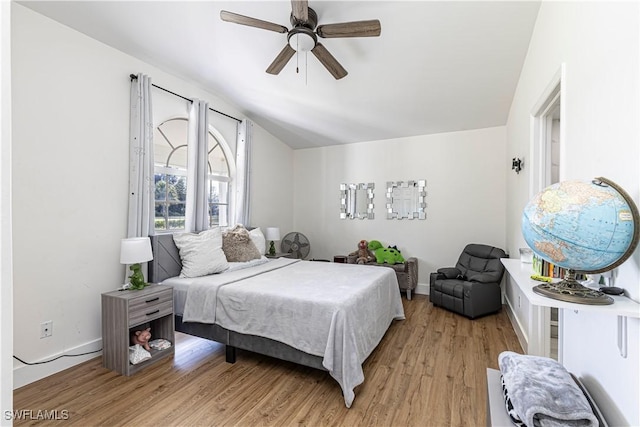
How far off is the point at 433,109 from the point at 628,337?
337 cm

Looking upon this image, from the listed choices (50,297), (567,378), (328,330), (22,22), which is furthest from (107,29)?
(567,378)

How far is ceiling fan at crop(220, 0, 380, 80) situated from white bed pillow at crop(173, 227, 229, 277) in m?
2.02

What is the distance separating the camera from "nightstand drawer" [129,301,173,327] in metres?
2.35


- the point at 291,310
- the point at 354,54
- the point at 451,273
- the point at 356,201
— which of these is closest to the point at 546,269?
the point at 291,310

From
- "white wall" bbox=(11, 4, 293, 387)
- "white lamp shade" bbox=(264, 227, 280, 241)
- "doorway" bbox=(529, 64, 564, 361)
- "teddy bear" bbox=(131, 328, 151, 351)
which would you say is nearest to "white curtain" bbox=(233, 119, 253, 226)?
"white lamp shade" bbox=(264, 227, 280, 241)

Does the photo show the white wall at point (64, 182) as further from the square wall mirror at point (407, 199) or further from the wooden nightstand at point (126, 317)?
the square wall mirror at point (407, 199)

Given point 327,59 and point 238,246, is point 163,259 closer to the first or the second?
Result: point 238,246

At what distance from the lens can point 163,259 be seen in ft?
9.84

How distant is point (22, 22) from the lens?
2188 millimetres

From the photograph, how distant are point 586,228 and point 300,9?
2.00 meters

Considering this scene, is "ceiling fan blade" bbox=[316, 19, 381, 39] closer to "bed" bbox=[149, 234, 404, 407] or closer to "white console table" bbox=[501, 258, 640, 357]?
"white console table" bbox=[501, 258, 640, 357]

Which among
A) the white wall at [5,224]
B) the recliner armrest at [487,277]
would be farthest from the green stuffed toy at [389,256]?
the white wall at [5,224]

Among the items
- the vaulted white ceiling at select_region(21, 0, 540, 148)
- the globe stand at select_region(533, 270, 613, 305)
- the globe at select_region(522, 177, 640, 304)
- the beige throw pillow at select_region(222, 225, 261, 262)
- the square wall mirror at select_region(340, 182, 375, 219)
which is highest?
the vaulted white ceiling at select_region(21, 0, 540, 148)

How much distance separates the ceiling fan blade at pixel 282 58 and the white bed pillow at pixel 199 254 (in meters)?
1.91
